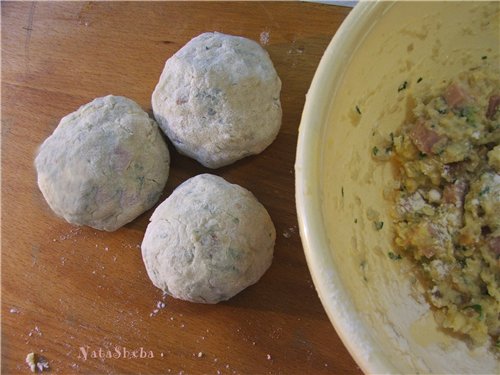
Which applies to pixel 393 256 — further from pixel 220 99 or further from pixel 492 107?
pixel 220 99

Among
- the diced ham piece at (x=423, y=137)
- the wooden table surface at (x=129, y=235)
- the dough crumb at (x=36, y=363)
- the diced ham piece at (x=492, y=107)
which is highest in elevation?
the diced ham piece at (x=492, y=107)

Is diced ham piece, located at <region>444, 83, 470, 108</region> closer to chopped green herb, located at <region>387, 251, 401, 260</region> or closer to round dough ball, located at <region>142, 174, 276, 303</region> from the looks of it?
chopped green herb, located at <region>387, 251, 401, 260</region>

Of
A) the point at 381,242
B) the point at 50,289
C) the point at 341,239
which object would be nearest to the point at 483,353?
the point at 381,242

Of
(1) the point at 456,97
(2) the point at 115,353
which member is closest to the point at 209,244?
(2) the point at 115,353

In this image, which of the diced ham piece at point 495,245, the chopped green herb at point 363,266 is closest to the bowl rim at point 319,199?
the chopped green herb at point 363,266

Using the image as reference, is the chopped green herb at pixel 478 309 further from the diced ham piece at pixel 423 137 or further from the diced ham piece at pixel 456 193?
the diced ham piece at pixel 423 137
